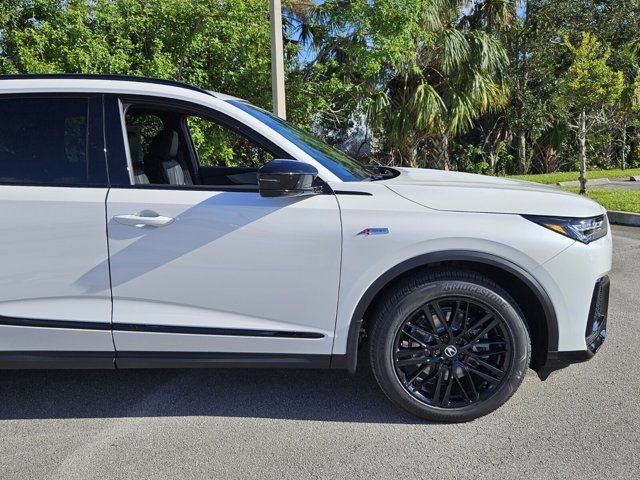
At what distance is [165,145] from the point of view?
11.4ft

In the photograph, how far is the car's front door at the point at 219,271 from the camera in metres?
2.55

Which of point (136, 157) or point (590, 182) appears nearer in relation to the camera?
point (136, 157)

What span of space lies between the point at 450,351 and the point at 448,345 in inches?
1.4

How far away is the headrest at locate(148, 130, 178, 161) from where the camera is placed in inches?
132

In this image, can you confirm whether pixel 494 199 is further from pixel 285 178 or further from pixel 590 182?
pixel 590 182

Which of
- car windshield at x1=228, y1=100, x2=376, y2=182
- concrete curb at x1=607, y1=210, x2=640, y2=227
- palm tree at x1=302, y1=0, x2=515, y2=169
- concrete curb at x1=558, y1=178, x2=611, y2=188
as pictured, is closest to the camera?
car windshield at x1=228, y1=100, x2=376, y2=182

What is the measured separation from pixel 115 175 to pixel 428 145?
45.7 ft

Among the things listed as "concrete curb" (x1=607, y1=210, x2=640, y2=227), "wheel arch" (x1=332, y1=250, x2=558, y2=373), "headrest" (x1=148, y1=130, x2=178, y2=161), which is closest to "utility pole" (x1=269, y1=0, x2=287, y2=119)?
"headrest" (x1=148, y1=130, x2=178, y2=161)

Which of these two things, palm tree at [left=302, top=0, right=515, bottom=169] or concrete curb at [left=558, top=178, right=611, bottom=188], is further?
concrete curb at [left=558, top=178, right=611, bottom=188]

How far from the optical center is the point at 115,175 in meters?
2.64

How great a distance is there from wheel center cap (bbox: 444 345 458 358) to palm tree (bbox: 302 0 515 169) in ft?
26.1

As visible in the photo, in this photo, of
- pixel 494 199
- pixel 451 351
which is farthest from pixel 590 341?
pixel 494 199

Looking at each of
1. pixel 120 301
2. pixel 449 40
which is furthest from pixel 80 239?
pixel 449 40

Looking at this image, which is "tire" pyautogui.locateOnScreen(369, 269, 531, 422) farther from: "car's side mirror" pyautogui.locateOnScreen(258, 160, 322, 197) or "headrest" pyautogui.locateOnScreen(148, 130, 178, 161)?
"headrest" pyautogui.locateOnScreen(148, 130, 178, 161)
